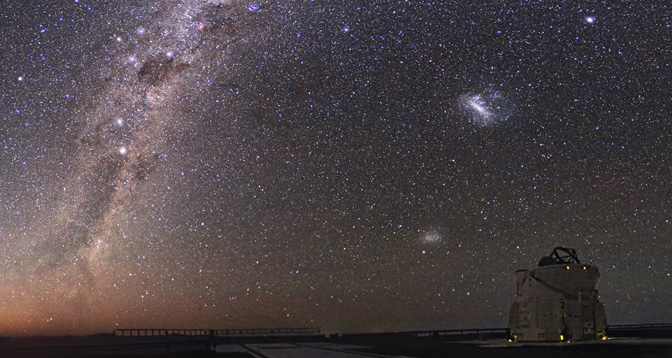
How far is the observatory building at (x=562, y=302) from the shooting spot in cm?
3975

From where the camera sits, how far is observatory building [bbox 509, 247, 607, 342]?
39750 mm

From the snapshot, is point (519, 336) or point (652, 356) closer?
point (652, 356)

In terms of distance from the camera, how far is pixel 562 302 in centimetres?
3969

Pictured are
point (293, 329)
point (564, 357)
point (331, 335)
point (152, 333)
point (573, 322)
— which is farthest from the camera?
point (293, 329)

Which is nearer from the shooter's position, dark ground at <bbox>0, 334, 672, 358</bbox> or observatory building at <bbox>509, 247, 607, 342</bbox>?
dark ground at <bbox>0, 334, 672, 358</bbox>

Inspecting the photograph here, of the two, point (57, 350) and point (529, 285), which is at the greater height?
point (529, 285)

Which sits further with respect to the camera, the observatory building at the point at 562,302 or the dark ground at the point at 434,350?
the observatory building at the point at 562,302

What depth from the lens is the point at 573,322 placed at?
39781mm

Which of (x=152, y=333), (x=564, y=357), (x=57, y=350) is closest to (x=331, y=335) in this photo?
(x=152, y=333)

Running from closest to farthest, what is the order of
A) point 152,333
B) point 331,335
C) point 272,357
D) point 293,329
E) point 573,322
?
point 272,357
point 573,322
point 152,333
point 331,335
point 293,329

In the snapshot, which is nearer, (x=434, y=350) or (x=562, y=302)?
(x=434, y=350)

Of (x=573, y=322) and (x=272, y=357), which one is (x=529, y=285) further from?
(x=272, y=357)

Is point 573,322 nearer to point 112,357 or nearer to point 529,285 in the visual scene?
point 529,285

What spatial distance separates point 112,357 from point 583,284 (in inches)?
1243
